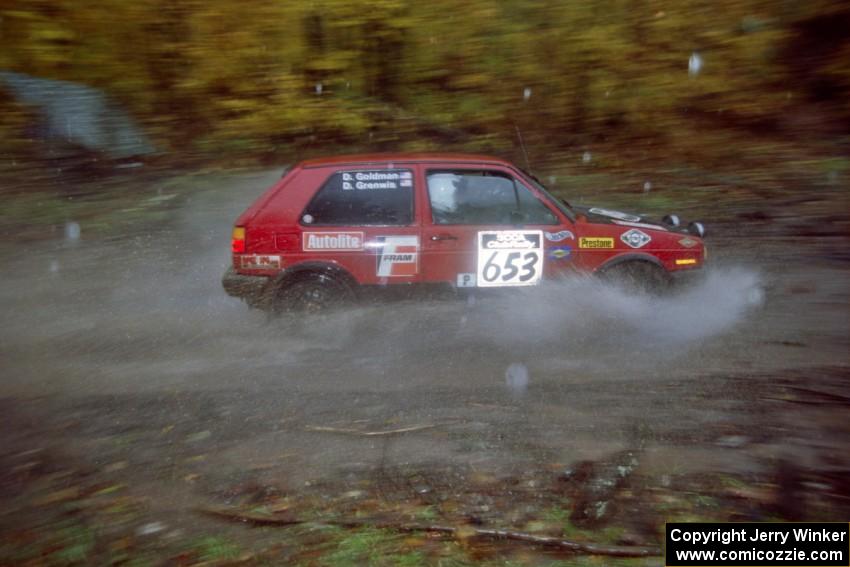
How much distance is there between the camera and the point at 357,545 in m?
3.44

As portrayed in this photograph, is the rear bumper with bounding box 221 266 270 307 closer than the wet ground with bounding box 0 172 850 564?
No

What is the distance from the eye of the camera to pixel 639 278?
21.7 feet

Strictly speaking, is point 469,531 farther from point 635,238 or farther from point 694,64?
point 694,64

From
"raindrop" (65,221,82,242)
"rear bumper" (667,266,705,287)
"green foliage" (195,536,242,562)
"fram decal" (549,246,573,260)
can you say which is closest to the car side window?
"fram decal" (549,246,573,260)

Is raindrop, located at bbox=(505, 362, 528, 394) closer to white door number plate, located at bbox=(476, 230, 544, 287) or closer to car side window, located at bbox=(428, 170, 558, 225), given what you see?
white door number plate, located at bbox=(476, 230, 544, 287)

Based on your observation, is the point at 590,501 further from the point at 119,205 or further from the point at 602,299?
the point at 119,205

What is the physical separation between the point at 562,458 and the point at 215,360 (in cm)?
301

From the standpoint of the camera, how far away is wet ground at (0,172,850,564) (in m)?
4.07

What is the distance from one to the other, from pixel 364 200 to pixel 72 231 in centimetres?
518

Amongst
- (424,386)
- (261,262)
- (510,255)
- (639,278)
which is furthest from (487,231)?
(261,262)

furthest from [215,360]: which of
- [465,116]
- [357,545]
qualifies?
[465,116]

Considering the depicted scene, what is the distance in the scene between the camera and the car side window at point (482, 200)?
638 cm

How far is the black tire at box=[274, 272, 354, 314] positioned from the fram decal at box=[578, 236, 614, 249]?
6.89ft

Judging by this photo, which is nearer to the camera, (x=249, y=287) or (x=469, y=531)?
(x=469, y=531)
